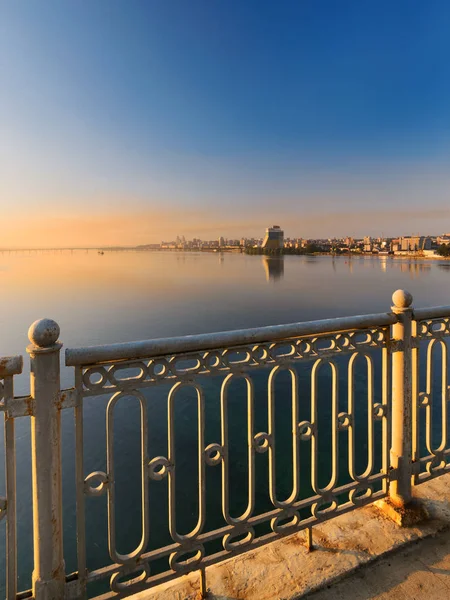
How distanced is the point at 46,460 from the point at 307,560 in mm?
1421

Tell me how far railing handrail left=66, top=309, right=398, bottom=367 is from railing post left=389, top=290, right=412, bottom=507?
0.77 ft

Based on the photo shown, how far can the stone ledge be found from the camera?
181 cm

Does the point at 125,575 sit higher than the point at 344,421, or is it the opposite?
the point at 344,421

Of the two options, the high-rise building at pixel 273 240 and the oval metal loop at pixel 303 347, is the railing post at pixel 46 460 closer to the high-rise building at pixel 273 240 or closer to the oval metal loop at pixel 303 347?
the oval metal loop at pixel 303 347

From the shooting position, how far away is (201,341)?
1.75 meters

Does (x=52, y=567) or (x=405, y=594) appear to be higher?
(x=52, y=567)

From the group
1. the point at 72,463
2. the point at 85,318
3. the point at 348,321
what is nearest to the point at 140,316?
the point at 85,318

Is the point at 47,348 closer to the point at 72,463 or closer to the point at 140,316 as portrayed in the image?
the point at 72,463

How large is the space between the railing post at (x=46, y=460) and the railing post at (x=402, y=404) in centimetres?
190

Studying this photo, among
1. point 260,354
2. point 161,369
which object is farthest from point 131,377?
point 260,354

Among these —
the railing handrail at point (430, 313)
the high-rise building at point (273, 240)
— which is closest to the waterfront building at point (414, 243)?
the high-rise building at point (273, 240)

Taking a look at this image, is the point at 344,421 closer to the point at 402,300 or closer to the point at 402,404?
the point at 402,404

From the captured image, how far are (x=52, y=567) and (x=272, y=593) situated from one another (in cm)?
99

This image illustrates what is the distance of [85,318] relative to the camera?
2075cm
